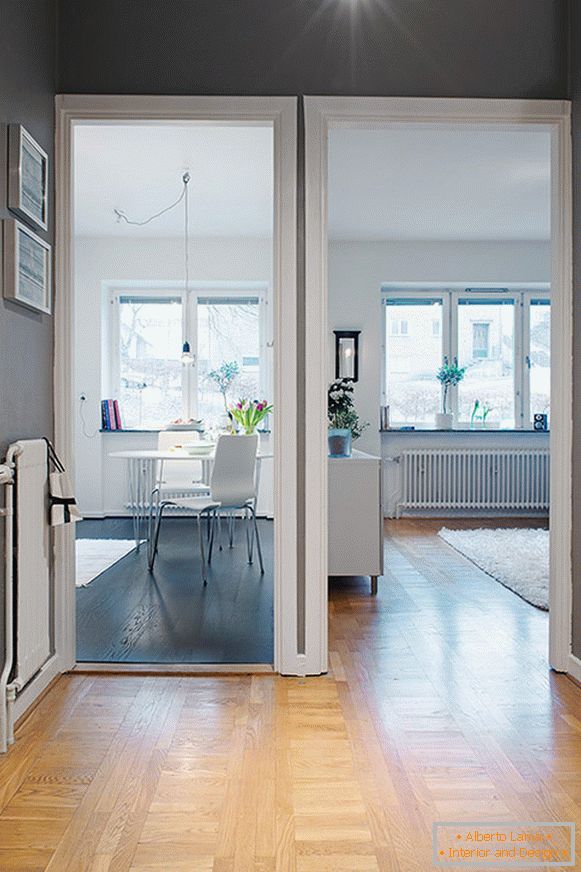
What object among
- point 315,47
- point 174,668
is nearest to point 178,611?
point 174,668

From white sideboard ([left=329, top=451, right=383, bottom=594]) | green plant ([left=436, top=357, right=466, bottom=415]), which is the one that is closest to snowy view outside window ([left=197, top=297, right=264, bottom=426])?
green plant ([left=436, top=357, right=466, bottom=415])

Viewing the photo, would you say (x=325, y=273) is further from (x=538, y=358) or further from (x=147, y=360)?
(x=538, y=358)

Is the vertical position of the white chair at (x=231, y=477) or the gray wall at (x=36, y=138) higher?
the gray wall at (x=36, y=138)

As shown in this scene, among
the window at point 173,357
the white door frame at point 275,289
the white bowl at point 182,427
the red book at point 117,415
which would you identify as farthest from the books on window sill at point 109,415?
the white door frame at point 275,289

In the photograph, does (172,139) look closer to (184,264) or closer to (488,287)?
(184,264)

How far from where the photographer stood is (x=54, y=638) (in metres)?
2.99

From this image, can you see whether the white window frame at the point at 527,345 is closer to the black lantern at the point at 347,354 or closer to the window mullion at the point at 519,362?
the window mullion at the point at 519,362

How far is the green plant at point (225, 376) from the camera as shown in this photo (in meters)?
7.83

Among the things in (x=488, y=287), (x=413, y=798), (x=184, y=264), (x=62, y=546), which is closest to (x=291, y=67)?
(x=62, y=546)

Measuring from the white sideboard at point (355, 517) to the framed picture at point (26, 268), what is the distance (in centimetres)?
201

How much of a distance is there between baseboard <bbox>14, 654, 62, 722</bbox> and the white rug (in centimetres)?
166

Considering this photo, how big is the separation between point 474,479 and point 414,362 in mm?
1323

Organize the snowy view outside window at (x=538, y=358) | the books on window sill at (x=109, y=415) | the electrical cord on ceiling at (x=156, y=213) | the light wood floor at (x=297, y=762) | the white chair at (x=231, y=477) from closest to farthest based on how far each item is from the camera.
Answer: the light wood floor at (x=297, y=762)
the white chair at (x=231, y=477)
the electrical cord on ceiling at (x=156, y=213)
the books on window sill at (x=109, y=415)
the snowy view outside window at (x=538, y=358)

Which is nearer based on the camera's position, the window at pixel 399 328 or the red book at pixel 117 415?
the red book at pixel 117 415
